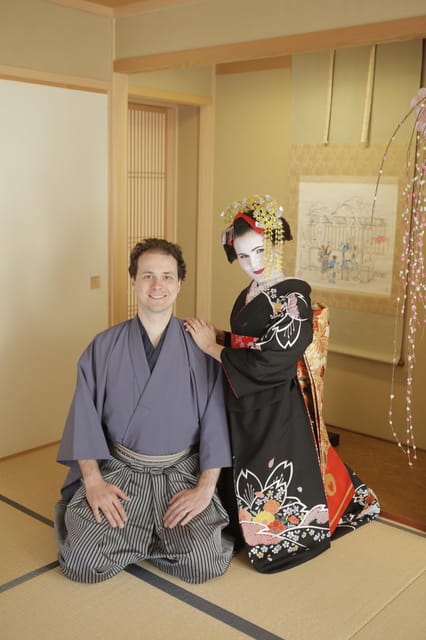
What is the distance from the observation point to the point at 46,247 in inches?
155

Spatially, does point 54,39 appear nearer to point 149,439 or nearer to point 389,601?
point 149,439

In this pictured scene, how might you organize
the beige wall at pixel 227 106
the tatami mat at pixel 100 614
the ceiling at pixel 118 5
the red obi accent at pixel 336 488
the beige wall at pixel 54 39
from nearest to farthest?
the tatami mat at pixel 100 614 → the red obi accent at pixel 336 488 → the beige wall at pixel 227 106 → the beige wall at pixel 54 39 → the ceiling at pixel 118 5

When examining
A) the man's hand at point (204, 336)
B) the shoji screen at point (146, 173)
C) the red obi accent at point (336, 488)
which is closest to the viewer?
the man's hand at point (204, 336)

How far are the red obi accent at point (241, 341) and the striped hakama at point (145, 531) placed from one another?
47 centimetres

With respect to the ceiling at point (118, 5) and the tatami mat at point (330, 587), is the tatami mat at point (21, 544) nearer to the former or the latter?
the tatami mat at point (330, 587)

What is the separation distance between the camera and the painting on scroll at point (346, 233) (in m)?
4.23

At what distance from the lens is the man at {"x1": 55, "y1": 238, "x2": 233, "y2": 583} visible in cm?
277

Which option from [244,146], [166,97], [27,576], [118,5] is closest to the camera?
[27,576]

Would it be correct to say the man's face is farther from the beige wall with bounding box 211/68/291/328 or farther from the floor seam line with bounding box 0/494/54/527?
the beige wall with bounding box 211/68/291/328

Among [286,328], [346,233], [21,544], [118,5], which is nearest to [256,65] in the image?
[118,5]

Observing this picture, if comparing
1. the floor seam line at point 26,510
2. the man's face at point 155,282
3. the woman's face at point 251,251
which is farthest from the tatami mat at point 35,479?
the woman's face at point 251,251

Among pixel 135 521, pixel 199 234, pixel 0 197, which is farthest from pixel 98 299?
pixel 135 521

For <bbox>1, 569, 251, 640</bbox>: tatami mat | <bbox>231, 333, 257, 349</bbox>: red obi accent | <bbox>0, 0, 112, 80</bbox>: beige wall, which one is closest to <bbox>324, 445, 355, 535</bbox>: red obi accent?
<bbox>231, 333, 257, 349</bbox>: red obi accent

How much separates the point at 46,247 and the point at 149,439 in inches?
58.2
